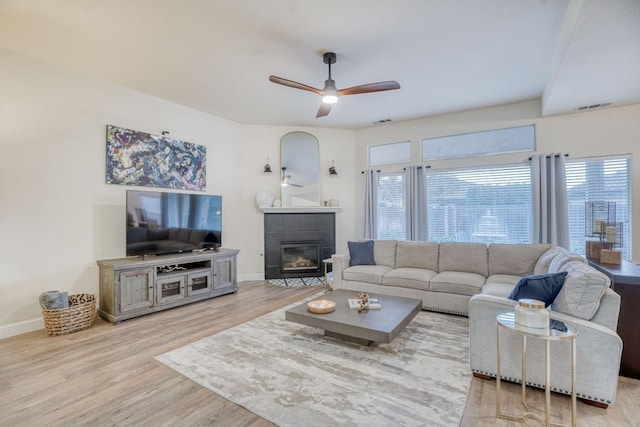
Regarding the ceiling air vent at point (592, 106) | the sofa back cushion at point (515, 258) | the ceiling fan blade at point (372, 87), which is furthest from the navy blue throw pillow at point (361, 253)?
the ceiling air vent at point (592, 106)

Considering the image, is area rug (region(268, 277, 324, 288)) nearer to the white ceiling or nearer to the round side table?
the white ceiling

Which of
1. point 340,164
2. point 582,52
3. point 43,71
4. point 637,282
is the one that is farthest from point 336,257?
point 43,71

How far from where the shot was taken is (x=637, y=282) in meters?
2.38

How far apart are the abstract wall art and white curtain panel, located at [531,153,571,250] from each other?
5500 mm

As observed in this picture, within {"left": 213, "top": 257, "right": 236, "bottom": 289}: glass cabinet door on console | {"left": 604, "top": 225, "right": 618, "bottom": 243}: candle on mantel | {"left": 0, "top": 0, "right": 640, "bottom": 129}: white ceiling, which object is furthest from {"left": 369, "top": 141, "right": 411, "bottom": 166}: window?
{"left": 213, "top": 257, "right": 236, "bottom": 289}: glass cabinet door on console

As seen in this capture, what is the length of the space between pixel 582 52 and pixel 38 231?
19.6 feet

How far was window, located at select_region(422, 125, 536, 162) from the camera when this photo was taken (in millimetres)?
4949

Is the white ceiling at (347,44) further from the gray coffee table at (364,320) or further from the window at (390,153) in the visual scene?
the gray coffee table at (364,320)

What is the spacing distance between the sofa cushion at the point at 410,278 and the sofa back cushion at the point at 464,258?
0.26 metres

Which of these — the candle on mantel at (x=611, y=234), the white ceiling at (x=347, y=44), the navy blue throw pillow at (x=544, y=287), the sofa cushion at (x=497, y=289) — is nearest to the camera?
the navy blue throw pillow at (x=544, y=287)

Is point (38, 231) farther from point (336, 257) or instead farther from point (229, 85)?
point (336, 257)

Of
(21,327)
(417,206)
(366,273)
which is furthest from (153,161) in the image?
(417,206)

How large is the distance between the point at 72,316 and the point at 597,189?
283 inches

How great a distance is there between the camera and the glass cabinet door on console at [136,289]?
12.1ft
